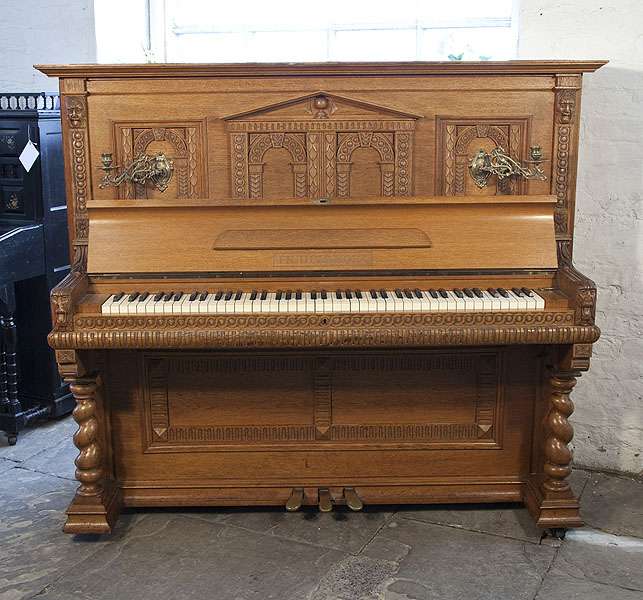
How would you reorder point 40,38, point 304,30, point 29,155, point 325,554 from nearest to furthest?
point 325,554, point 29,155, point 304,30, point 40,38

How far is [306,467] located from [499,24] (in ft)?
7.65

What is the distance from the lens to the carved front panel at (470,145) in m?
3.01

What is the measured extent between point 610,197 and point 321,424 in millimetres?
1496

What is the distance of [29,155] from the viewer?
3838mm

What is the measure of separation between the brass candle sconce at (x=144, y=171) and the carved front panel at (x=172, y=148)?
2 cm

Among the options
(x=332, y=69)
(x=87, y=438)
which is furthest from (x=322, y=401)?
(x=332, y=69)

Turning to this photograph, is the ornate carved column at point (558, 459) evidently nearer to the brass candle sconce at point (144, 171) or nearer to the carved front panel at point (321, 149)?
the carved front panel at point (321, 149)

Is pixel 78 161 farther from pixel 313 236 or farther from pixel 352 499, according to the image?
pixel 352 499

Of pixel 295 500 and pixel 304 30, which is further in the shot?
pixel 304 30

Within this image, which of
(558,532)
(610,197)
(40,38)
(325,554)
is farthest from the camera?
(40,38)

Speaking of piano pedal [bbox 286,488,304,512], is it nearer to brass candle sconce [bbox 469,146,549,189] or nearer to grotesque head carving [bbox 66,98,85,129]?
brass candle sconce [bbox 469,146,549,189]

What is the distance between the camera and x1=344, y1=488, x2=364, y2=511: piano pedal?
304cm

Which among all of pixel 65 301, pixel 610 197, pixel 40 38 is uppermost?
pixel 40 38

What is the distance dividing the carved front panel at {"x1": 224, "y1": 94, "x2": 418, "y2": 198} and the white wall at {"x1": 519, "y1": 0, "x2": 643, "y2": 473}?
0.82 metres
